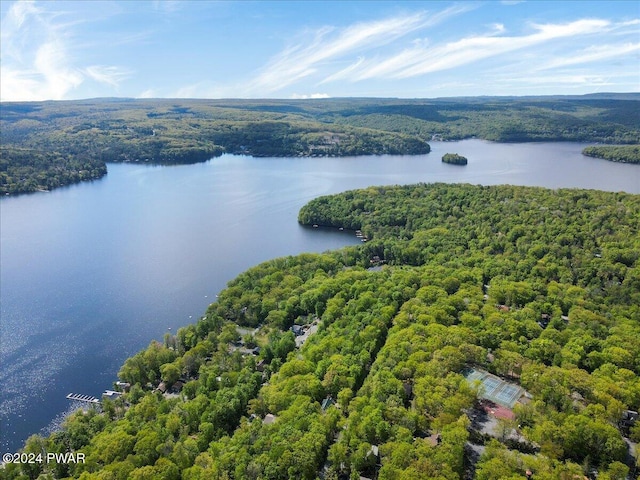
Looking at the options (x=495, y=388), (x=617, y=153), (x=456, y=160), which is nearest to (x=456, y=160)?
(x=456, y=160)

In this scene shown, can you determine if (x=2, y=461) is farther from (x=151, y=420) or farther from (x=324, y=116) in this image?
(x=324, y=116)

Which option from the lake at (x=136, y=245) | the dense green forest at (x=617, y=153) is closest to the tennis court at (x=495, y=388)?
the lake at (x=136, y=245)

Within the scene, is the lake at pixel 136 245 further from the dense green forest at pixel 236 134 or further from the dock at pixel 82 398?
the dense green forest at pixel 236 134

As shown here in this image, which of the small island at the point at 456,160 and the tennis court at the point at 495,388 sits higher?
the small island at the point at 456,160

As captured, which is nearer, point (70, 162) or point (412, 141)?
point (70, 162)

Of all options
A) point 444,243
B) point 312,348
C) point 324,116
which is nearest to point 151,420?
point 312,348

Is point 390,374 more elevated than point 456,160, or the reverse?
point 456,160

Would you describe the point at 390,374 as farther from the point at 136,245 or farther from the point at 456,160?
the point at 456,160
